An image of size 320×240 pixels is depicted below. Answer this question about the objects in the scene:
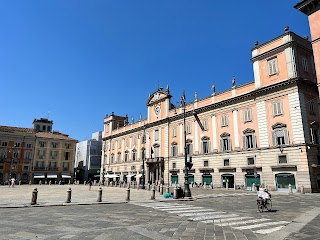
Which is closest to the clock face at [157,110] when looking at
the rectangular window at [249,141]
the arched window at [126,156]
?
the arched window at [126,156]

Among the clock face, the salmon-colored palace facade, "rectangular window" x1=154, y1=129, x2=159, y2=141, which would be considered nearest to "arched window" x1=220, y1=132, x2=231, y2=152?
the salmon-colored palace facade

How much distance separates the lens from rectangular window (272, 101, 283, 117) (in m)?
28.2

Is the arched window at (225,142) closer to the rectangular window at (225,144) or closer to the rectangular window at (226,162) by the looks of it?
the rectangular window at (225,144)

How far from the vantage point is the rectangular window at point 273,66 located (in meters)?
29.2

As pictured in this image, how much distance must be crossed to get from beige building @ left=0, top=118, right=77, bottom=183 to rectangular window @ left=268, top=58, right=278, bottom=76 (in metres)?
53.0

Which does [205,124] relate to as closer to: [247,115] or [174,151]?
[247,115]

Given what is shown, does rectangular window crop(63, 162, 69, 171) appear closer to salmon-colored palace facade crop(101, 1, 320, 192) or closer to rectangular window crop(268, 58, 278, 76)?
salmon-colored palace facade crop(101, 1, 320, 192)

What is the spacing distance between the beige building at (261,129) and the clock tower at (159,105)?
246cm

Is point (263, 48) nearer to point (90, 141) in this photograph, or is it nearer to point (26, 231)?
point (26, 231)

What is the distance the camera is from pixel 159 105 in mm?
48375

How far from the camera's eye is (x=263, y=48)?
30.9 meters

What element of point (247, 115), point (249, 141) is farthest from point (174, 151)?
point (247, 115)

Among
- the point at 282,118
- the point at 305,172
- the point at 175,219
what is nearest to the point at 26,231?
the point at 175,219

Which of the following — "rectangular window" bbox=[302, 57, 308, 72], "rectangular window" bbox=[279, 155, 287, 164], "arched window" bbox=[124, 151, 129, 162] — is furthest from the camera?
"arched window" bbox=[124, 151, 129, 162]
